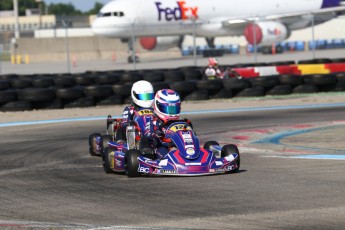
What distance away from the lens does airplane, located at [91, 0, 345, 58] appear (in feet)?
155

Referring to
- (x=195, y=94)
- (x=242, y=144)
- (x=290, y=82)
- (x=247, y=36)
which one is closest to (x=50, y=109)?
(x=195, y=94)

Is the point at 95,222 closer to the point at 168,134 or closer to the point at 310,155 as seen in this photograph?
the point at 168,134

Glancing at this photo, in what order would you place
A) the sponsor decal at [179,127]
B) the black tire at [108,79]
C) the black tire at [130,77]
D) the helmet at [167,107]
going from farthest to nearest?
the black tire at [108,79] → the black tire at [130,77] → the helmet at [167,107] → the sponsor decal at [179,127]

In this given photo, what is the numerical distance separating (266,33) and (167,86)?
2695 cm

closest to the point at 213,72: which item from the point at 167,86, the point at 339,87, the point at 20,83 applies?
the point at 167,86

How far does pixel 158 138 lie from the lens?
11.0 metres

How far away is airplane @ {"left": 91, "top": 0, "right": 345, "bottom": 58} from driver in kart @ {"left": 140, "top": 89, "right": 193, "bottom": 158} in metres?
32.7

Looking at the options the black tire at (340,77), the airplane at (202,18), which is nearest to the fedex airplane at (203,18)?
the airplane at (202,18)

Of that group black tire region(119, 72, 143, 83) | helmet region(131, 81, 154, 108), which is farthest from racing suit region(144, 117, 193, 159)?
black tire region(119, 72, 143, 83)

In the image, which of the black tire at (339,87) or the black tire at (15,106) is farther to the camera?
the black tire at (339,87)

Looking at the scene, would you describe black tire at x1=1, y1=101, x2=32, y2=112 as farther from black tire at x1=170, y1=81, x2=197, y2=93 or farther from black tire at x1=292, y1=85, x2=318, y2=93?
black tire at x1=292, y1=85, x2=318, y2=93

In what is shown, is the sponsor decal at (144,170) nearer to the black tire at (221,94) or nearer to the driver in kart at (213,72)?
the black tire at (221,94)

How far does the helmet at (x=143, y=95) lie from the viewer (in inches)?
479

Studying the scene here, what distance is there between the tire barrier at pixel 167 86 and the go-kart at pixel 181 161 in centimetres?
Result: 1005
